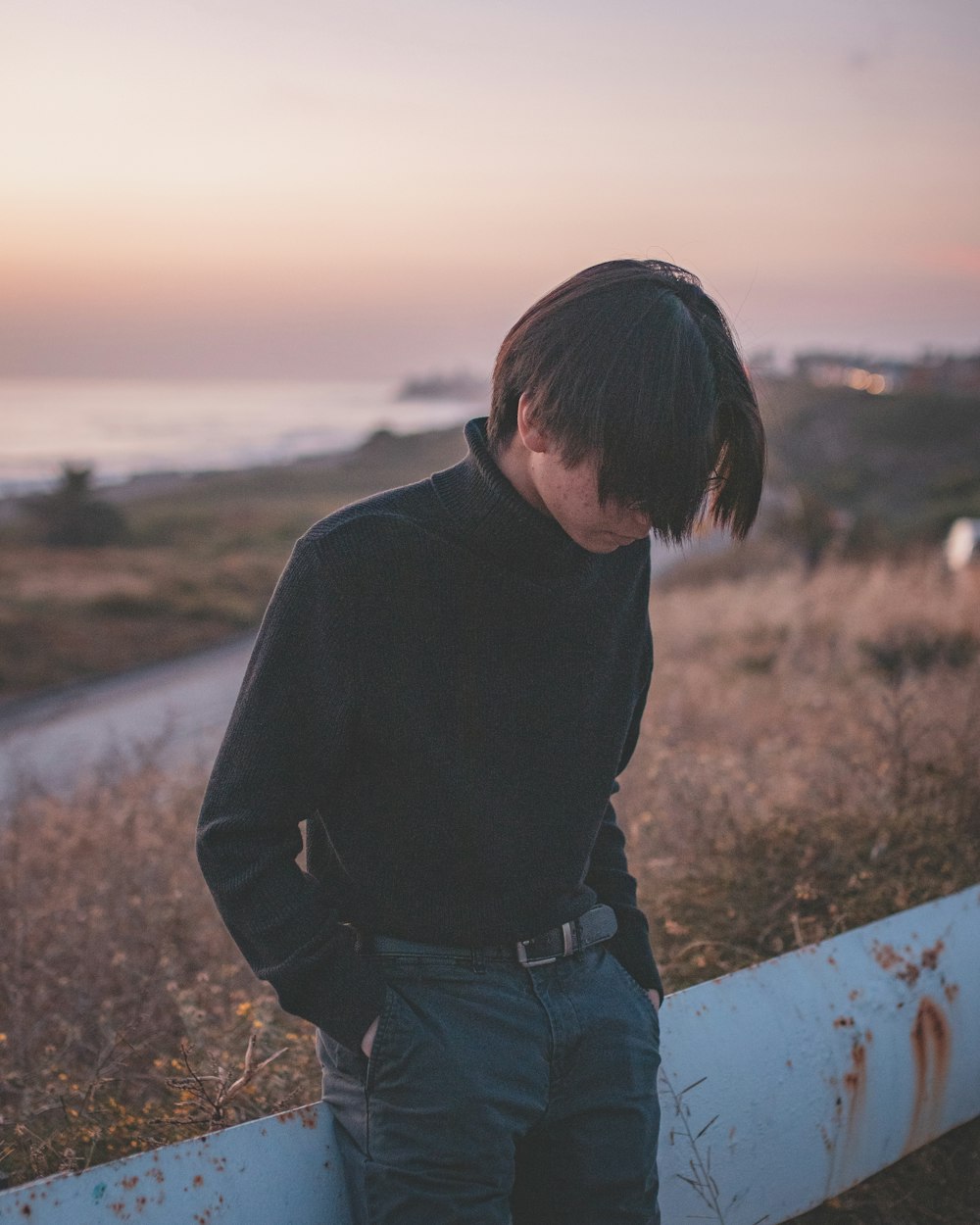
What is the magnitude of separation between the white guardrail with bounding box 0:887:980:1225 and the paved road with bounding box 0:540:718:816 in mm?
4854

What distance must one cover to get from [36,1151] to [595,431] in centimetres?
177

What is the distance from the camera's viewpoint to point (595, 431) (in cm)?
143

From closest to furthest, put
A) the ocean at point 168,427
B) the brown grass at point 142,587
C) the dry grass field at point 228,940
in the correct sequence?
the dry grass field at point 228,940, the brown grass at point 142,587, the ocean at point 168,427

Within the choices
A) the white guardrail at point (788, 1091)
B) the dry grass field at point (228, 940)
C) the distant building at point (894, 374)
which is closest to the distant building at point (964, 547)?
the dry grass field at point (228, 940)

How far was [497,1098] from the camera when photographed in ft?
5.06

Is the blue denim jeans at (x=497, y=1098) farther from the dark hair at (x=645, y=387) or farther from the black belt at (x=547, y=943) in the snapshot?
the dark hair at (x=645, y=387)

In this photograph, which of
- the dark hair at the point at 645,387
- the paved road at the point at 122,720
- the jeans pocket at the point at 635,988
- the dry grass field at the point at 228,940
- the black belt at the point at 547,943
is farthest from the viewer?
the paved road at the point at 122,720

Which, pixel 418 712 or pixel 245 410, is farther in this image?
pixel 245 410

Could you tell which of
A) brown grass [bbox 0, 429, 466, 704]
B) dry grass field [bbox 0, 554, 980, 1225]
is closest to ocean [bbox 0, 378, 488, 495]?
brown grass [bbox 0, 429, 466, 704]

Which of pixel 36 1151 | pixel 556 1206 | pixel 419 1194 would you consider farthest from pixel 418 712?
pixel 36 1151

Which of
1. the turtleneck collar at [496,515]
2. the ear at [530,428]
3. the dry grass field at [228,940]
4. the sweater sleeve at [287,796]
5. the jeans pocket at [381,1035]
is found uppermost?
the ear at [530,428]

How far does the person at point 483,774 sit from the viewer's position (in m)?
1.48

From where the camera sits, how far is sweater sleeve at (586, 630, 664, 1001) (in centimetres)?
197

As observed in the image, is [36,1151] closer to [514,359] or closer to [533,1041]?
[533,1041]
